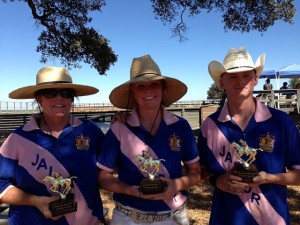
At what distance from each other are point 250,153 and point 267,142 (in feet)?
0.65

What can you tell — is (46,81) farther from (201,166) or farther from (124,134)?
(201,166)

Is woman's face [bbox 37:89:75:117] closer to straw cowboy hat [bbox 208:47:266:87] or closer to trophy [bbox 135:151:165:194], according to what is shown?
trophy [bbox 135:151:165:194]

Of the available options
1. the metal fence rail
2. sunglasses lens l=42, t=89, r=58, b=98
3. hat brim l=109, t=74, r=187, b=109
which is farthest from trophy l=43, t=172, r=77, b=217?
the metal fence rail

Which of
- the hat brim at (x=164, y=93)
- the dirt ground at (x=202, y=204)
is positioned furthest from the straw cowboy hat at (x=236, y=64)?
the dirt ground at (x=202, y=204)

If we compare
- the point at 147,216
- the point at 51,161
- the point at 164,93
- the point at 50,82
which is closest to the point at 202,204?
the point at 164,93

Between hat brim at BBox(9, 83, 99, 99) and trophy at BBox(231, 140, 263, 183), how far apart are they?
4.23ft

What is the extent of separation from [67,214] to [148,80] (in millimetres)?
1151

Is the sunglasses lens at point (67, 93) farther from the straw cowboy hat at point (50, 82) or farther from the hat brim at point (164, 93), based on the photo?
the hat brim at point (164, 93)

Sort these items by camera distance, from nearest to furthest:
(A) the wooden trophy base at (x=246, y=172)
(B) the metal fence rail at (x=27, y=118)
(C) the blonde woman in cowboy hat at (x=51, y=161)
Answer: (A) the wooden trophy base at (x=246, y=172)
(C) the blonde woman in cowboy hat at (x=51, y=161)
(B) the metal fence rail at (x=27, y=118)

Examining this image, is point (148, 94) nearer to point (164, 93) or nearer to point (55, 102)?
point (164, 93)

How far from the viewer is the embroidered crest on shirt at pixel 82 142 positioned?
271cm

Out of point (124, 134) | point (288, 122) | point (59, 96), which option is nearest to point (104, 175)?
point (124, 134)

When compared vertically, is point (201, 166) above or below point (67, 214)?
above

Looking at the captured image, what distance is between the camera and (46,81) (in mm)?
2723
